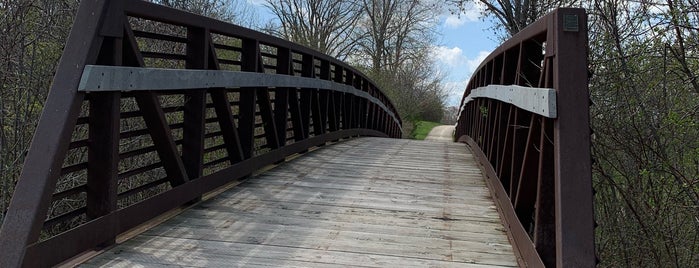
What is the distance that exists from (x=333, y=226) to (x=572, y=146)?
1.73m

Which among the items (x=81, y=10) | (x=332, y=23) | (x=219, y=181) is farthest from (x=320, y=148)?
(x=332, y=23)

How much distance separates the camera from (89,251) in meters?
2.74

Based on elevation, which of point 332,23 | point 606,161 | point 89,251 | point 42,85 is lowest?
point 89,251

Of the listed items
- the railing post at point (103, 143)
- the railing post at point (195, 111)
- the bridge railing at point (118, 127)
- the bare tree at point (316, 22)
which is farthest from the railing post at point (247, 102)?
the bare tree at point (316, 22)

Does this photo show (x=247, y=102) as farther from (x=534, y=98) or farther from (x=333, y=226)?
(x=534, y=98)

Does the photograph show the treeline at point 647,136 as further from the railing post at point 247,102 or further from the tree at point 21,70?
the tree at point 21,70

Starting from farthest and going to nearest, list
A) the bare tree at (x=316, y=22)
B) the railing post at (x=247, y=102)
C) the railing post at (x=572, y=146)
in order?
the bare tree at (x=316, y=22), the railing post at (x=247, y=102), the railing post at (x=572, y=146)

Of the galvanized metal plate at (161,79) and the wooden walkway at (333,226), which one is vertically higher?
the galvanized metal plate at (161,79)

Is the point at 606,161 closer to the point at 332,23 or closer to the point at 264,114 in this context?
the point at 264,114

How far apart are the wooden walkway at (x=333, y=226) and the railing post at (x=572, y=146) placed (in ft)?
2.85

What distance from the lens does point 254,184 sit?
4.70 meters

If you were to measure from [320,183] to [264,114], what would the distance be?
1.01 meters

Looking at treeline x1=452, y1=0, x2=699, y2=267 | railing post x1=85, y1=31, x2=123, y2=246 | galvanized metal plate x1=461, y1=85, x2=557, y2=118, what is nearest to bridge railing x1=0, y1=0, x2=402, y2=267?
railing post x1=85, y1=31, x2=123, y2=246

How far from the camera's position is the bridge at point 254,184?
2.28m
